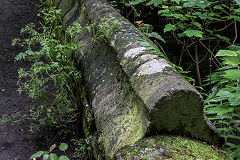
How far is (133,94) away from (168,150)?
1.74 feet

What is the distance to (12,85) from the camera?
3688mm

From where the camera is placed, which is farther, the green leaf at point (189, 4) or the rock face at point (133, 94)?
the green leaf at point (189, 4)

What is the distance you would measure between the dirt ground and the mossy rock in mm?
1508

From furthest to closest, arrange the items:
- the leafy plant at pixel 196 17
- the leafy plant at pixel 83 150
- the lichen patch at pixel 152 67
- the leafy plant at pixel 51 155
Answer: the leafy plant at pixel 196 17
the leafy plant at pixel 83 150
the leafy plant at pixel 51 155
the lichen patch at pixel 152 67

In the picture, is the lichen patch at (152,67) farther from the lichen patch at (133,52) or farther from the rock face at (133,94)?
the lichen patch at (133,52)

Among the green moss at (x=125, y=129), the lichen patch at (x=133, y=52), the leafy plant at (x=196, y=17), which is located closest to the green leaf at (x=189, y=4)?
the leafy plant at (x=196, y=17)

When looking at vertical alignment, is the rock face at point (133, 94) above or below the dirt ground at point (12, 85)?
above

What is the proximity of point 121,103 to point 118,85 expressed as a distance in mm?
218

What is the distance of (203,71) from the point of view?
445 cm

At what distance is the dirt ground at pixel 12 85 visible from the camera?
2.70 meters

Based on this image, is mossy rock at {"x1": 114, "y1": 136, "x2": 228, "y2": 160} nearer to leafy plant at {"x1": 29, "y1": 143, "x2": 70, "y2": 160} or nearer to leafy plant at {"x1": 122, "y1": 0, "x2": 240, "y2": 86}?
leafy plant at {"x1": 29, "y1": 143, "x2": 70, "y2": 160}

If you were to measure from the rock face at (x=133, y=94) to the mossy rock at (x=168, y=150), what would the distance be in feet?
0.28

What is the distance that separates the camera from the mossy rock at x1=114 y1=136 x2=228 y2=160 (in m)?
1.47

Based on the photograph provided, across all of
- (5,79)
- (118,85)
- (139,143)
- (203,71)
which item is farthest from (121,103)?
(203,71)
